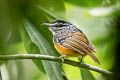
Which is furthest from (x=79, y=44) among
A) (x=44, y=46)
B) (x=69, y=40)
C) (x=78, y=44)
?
(x=44, y=46)

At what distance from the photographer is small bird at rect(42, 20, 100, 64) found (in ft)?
6.01

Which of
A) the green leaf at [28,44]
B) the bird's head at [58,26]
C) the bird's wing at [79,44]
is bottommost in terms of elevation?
the bird's wing at [79,44]

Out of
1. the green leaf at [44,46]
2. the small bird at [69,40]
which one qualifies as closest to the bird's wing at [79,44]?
the small bird at [69,40]

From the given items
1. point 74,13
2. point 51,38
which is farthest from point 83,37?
point 74,13

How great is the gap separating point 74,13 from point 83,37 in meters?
0.96

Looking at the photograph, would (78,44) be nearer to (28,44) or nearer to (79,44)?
(79,44)

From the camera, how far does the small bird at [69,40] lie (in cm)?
183

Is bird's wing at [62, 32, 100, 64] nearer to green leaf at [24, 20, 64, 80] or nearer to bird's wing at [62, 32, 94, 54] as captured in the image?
bird's wing at [62, 32, 94, 54]

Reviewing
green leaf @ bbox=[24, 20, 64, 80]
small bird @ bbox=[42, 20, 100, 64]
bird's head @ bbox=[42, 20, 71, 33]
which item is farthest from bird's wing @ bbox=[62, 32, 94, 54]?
green leaf @ bbox=[24, 20, 64, 80]

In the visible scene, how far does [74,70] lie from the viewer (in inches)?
80.4

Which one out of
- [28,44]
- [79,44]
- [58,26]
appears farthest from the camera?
[58,26]

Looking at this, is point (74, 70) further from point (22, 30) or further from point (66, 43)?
point (22, 30)

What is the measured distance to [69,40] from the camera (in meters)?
2.01

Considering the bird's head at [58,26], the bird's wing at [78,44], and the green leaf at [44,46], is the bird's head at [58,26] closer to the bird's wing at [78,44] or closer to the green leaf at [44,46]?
the bird's wing at [78,44]
